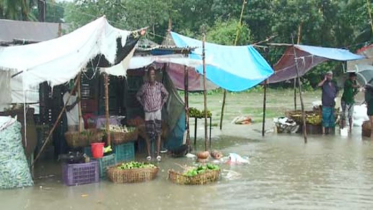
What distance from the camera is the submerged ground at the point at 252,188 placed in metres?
6.70

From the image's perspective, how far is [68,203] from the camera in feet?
22.5

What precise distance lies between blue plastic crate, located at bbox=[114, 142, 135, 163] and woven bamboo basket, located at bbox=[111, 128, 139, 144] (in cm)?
15

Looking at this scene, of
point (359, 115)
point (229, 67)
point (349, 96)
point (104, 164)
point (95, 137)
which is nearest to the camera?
point (104, 164)

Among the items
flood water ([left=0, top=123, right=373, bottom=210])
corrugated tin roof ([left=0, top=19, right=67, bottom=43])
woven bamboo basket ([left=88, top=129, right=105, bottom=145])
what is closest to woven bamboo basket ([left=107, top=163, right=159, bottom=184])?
flood water ([left=0, top=123, right=373, bottom=210])

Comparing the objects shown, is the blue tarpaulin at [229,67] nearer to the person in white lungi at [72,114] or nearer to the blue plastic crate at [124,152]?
the blue plastic crate at [124,152]

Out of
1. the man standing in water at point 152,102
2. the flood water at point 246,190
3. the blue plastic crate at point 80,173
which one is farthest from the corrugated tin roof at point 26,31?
the blue plastic crate at point 80,173

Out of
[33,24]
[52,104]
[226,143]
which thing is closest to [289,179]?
[226,143]

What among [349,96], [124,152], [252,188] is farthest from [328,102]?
[252,188]

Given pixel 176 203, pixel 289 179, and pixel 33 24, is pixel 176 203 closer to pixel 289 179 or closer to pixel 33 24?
pixel 289 179

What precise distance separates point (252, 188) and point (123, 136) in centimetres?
304

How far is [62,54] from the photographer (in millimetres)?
7715

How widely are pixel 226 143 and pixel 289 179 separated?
436cm

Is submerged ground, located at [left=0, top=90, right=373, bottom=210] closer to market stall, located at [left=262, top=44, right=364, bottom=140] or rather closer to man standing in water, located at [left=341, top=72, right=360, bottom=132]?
market stall, located at [left=262, top=44, right=364, bottom=140]

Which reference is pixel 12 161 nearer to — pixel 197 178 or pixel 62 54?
pixel 62 54
